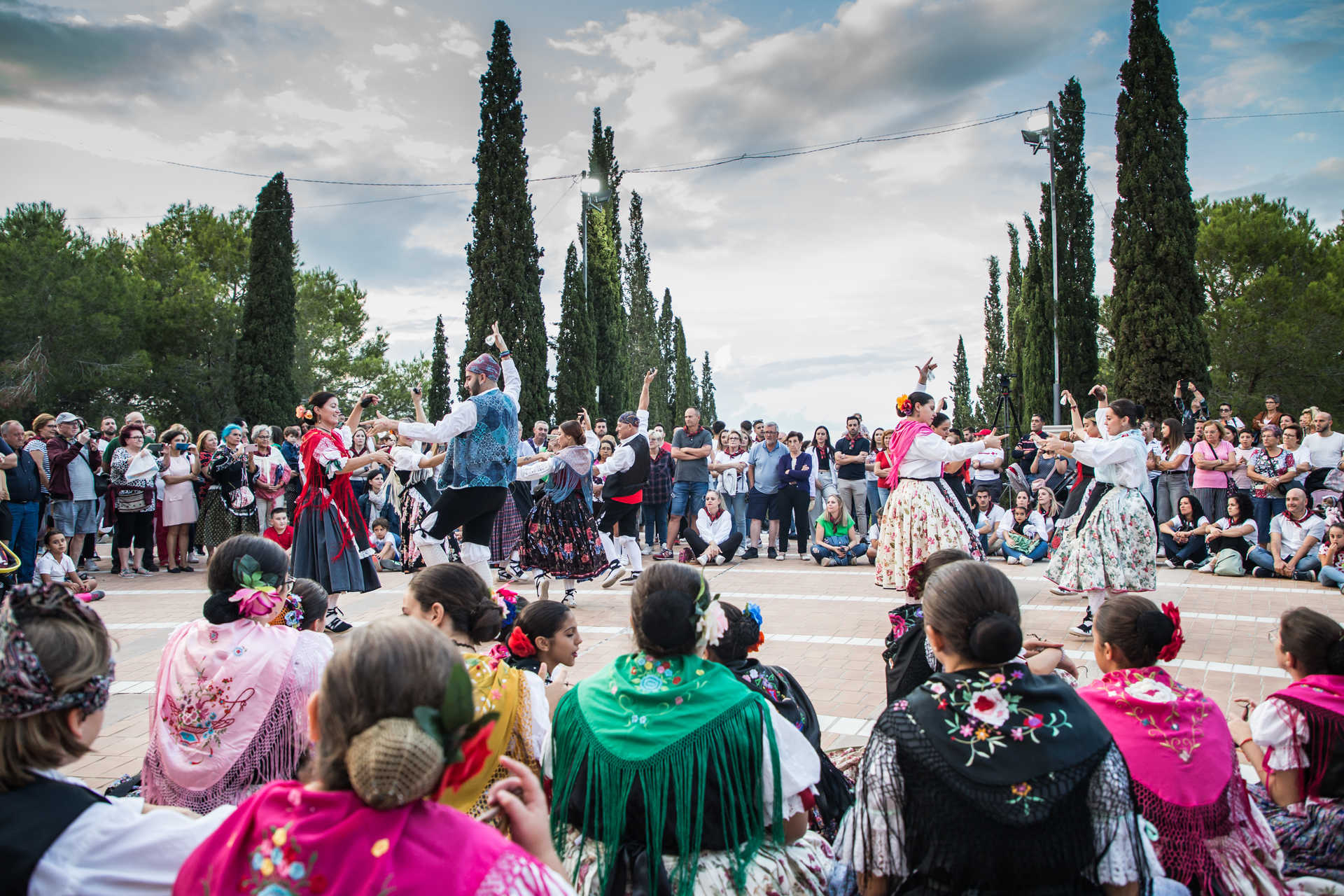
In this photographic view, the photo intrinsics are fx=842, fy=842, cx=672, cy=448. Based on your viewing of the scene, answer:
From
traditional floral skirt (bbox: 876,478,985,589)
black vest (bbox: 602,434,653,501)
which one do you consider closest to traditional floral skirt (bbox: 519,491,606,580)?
black vest (bbox: 602,434,653,501)

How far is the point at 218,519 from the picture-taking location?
36.4ft

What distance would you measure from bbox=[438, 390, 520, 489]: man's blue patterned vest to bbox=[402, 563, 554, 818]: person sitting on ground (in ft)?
12.1

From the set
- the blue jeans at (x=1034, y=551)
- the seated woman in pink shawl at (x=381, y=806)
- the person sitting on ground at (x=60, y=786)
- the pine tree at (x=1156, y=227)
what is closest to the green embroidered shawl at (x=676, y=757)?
the seated woman in pink shawl at (x=381, y=806)

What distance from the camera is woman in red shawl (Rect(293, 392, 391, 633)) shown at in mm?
6477

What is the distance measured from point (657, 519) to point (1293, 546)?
765 centimetres

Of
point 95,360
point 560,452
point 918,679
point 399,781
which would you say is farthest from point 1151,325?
point 95,360

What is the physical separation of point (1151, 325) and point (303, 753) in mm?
20448

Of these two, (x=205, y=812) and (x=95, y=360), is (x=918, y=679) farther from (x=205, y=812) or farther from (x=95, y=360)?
(x=95, y=360)

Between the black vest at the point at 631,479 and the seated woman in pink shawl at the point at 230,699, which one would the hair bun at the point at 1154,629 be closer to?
the seated woman in pink shawl at the point at 230,699

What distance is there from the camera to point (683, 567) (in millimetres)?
2348

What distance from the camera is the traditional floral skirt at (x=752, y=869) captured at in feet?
7.21

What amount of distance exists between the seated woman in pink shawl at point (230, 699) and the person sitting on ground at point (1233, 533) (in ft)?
33.5

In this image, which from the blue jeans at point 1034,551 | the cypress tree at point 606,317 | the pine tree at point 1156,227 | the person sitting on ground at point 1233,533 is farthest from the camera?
the cypress tree at point 606,317

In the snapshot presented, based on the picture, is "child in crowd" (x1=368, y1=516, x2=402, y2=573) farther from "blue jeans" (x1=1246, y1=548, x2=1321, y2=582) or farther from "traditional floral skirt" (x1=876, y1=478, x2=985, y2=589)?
"blue jeans" (x1=1246, y1=548, x2=1321, y2=582)
